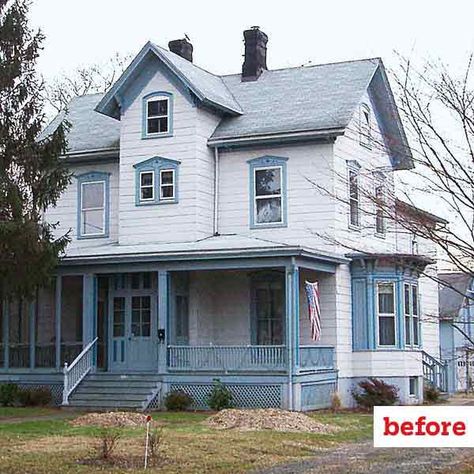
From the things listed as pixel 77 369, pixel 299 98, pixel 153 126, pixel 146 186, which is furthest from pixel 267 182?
pixel 77 369

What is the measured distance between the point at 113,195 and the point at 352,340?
821 centimetres

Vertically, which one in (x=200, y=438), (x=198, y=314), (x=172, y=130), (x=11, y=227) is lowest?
(x=200, y=438)

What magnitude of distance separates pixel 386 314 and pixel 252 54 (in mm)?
9473

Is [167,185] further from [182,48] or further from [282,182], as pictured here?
[182,48]

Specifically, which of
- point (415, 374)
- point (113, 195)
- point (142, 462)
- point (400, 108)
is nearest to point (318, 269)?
point (415, 374)

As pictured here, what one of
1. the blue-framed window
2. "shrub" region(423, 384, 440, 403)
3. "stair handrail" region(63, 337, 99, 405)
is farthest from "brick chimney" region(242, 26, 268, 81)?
"shrub" region(423, 384, 440, 403)

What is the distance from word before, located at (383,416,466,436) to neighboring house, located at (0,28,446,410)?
48.0 feet

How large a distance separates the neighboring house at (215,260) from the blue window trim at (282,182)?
4cm

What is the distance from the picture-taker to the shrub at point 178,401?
82.0 feet

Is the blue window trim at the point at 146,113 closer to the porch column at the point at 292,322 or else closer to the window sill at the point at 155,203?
the window sill at the point at 155,203

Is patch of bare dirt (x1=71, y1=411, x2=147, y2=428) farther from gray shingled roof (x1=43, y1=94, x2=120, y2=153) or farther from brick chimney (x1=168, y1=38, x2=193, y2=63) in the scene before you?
brick chimney (x1=168, y1=38, x2=193, y2=63)

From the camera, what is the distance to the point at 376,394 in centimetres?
2659

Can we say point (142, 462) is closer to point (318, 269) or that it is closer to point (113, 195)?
point (318, 269)

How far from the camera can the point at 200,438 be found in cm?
1806
